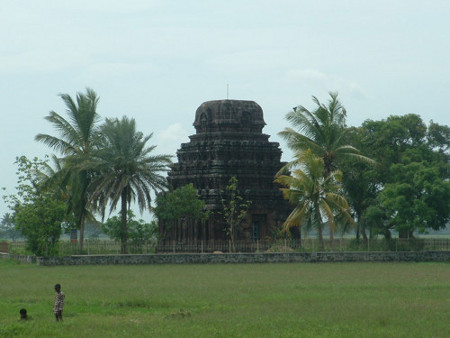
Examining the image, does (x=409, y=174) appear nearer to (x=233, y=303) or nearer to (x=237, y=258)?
(x=237, y=258)

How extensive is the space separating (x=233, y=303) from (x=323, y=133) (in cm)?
2864

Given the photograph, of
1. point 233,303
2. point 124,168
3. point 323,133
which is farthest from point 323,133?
point 233,303

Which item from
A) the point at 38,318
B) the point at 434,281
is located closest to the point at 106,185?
the point at 434,281

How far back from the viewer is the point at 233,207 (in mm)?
53094

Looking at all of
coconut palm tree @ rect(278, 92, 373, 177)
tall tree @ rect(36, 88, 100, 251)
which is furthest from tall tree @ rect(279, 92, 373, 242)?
tall tree @ rect(36, 88, 100, 251)

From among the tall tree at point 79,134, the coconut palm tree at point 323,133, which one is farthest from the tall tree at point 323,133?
the tall tree at point 79,134

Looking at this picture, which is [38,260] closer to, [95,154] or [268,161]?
[95,154]

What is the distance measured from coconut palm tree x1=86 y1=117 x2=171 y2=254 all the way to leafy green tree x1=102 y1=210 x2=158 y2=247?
16.9 inches

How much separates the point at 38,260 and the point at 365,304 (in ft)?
86.2

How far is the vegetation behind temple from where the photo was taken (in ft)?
162

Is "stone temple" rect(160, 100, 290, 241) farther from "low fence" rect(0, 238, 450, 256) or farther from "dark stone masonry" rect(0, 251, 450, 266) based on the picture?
"dark stone masonry" rect(0, 251, 450, 266)

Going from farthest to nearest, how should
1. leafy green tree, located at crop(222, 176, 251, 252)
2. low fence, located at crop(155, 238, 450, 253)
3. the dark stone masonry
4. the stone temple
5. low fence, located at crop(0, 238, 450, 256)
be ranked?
1. the stone temple
2. leafy green tree, located at crop(222, 176, 251, 252)
3. low fence, located at crop(155, 238, 450, 253)
4. low fence, located at crop(0, 238, 450, 256)
5. the dark stone masonry

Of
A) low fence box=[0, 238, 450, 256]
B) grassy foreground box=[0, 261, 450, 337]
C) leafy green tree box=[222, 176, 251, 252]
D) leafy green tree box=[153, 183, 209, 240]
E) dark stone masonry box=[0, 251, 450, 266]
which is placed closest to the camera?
grassy foreground box=[0, 261, 450, 337]

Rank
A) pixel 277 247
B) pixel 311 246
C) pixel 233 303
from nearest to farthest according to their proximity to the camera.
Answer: pixel 233 303 < pixel 277 247 < pixel 311 246
